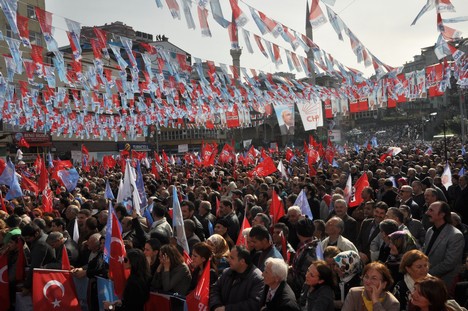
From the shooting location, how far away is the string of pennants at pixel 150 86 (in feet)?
57.4

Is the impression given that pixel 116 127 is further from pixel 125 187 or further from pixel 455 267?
pixel 455 267

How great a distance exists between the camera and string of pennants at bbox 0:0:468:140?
17.5 m

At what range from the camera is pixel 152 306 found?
20.0 feet

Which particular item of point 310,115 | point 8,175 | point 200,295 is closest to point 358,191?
point 200,295

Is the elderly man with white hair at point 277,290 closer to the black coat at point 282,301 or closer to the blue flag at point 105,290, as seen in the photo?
the black coat at point 282,301

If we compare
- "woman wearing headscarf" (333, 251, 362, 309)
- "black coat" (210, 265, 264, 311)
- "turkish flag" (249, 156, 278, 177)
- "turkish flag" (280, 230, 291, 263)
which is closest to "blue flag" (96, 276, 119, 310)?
"black coat" (210, 265, 264, 311)

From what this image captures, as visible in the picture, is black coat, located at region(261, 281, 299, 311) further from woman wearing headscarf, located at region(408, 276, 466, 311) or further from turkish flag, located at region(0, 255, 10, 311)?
turkish flag, located at region(0, 255, 10, 311)

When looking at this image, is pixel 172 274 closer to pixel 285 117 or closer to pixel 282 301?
pixel 282 301

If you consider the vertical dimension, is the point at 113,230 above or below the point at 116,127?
below

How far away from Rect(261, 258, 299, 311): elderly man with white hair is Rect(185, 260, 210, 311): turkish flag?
0.76 metres

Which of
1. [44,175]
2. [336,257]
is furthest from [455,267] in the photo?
[44,175]

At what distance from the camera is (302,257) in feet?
20.1

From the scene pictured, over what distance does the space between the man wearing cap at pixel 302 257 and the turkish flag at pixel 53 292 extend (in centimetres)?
285

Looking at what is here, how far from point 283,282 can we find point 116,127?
146 ft
